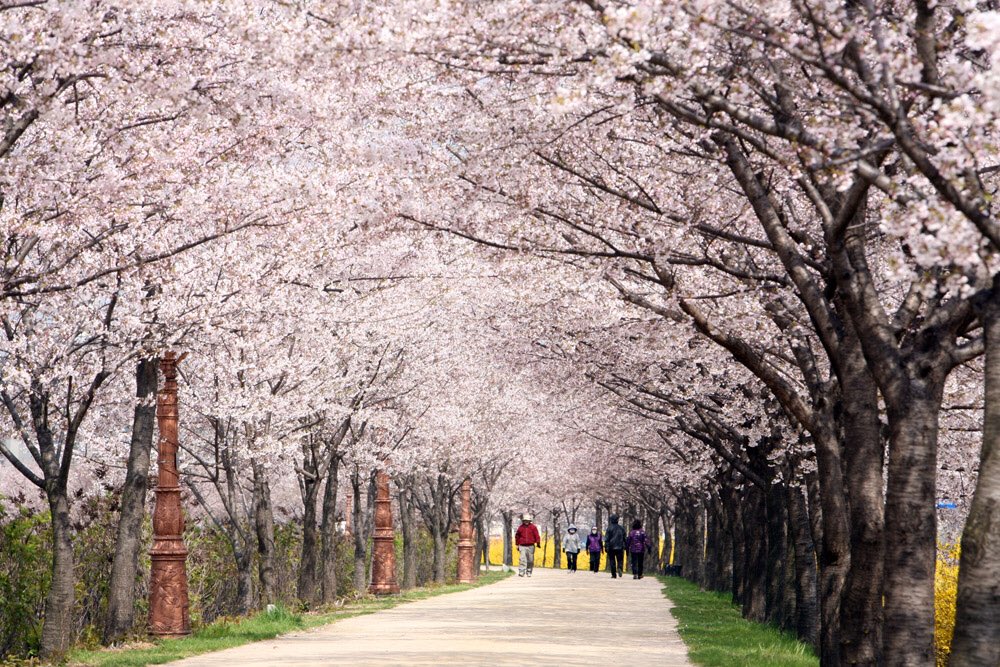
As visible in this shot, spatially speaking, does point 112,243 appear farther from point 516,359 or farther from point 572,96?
point 516,359

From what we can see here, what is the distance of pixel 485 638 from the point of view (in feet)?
58.5

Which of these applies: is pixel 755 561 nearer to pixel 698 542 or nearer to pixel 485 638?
pixel 485 638

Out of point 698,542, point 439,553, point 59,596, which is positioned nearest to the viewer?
point 59,596

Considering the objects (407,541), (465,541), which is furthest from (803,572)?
(465,541)

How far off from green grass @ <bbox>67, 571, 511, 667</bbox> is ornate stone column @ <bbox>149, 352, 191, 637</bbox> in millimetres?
343

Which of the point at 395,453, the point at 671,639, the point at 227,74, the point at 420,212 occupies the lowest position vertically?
the point at 671,639

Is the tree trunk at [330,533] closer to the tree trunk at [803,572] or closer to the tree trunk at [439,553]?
the tree trunk at [439,553]

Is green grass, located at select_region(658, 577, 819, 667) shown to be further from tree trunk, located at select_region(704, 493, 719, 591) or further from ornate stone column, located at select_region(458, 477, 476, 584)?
ornate stone column, located at select_region(458, 477, 476, 584)

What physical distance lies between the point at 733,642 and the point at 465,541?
24.7 meters

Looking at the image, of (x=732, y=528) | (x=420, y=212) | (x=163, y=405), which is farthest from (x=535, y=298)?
(x=732, y=528)

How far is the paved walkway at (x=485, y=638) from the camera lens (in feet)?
47.6

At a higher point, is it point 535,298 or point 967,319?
point 535,298

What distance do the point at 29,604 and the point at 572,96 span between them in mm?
15205

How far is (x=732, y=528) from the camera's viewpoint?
3244cm
